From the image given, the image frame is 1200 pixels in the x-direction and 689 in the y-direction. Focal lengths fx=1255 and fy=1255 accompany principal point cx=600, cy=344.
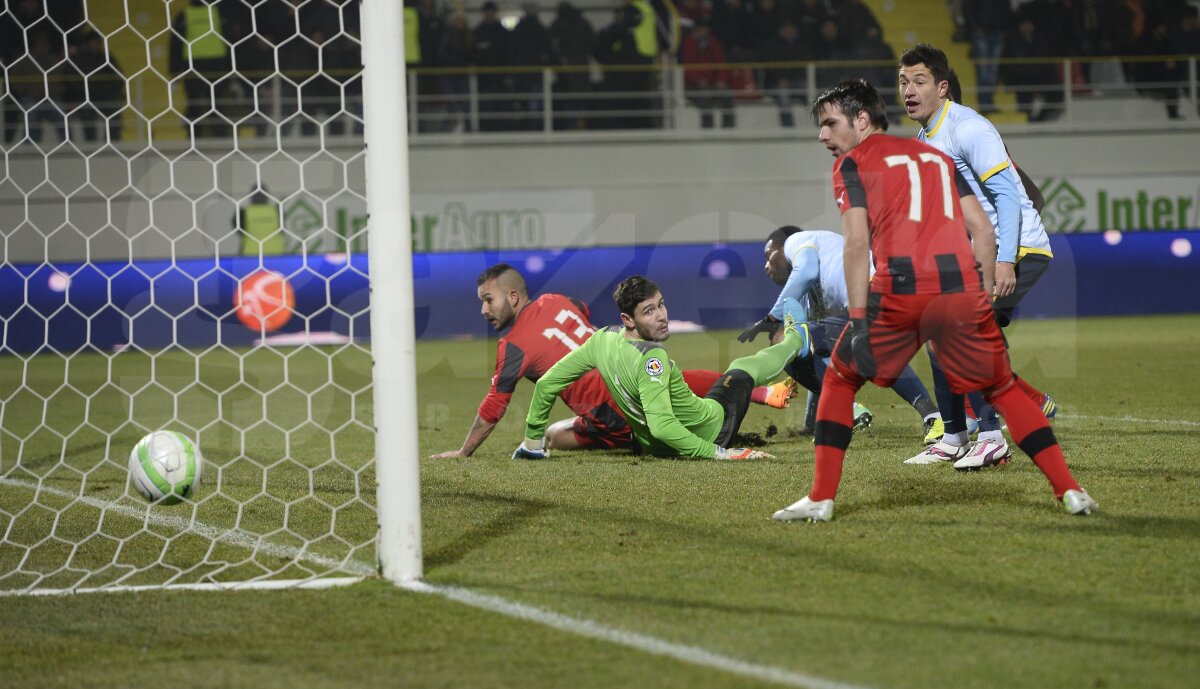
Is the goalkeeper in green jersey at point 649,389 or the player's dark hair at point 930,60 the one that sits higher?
the player's dark hair at point 930,60

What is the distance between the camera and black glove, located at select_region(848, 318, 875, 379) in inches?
169

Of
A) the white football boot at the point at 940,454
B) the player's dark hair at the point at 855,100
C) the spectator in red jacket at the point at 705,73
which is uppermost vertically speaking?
the spectator in red jacket at the point at 705,73

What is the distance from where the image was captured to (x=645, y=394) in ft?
19.2

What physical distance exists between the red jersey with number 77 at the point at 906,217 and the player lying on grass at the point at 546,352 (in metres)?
2.58

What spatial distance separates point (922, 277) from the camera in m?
4.27

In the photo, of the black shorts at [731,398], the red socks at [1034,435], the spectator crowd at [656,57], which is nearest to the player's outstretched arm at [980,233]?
the red socks at [1034,435]

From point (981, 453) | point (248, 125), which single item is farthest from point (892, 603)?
point (248, 125)

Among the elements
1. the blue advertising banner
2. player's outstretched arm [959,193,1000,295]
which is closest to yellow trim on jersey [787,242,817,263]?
player's outstretched arm [959,193,1000,295]

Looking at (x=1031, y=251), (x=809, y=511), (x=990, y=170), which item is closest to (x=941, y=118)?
(x=990, y=170)

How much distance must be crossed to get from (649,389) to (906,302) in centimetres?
179

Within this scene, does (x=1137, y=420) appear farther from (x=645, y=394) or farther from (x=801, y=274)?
(x=645, y=394)

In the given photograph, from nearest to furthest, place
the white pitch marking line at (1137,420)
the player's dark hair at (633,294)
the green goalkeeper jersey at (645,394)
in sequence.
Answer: the green goalkeeper jersey at (645,394)
the player's dark hair at (633,294)
the white pitch marking line at (1137,420)

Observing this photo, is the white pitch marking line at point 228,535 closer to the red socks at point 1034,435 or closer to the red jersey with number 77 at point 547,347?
the red jersey with number 77 at point 547,347

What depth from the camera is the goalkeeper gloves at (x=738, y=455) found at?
19.9 ft
